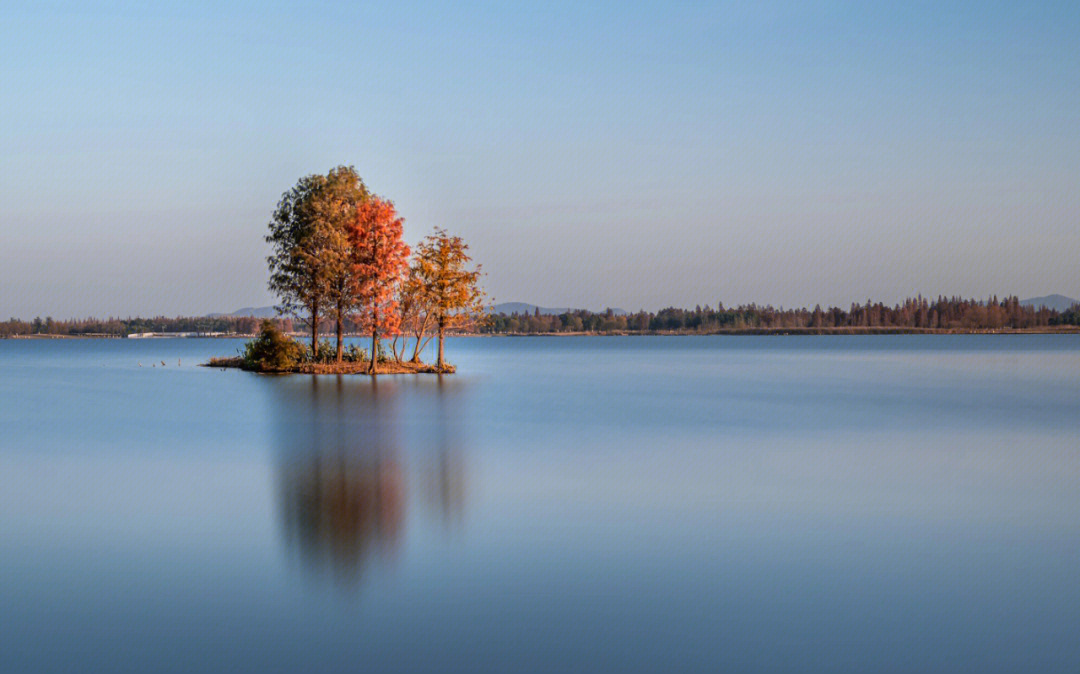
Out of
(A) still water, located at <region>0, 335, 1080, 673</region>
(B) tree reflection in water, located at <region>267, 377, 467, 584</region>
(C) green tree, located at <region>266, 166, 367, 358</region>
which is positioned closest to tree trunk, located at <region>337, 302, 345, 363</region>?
(C) green tree, located at <region>266, 166, 367, 358</region>

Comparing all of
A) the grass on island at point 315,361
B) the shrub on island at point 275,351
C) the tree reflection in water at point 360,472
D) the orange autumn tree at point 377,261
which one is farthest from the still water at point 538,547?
the shrub on island at point 275,351

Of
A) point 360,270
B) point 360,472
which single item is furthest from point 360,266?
point 360,472

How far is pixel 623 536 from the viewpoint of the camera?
33.4 ft

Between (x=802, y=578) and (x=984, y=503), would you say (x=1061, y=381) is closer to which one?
(x=984, y=503)

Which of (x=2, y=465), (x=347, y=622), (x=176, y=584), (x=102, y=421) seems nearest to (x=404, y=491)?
(x=176, y=584)

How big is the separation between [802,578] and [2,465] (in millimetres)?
13423

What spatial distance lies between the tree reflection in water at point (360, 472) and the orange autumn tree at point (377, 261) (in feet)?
30.6

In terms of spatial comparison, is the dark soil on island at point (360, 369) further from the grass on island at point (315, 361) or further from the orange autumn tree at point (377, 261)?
the orange autumn tree at point (377, 261)

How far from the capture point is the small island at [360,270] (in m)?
38.2

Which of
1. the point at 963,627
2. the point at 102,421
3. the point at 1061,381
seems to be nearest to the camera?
the point at 963,627

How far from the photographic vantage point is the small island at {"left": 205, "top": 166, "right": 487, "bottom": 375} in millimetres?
38156

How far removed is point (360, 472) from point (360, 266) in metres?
24.1

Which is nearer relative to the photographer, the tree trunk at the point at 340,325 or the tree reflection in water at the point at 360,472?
the tree reflection in water at the point at 360,472

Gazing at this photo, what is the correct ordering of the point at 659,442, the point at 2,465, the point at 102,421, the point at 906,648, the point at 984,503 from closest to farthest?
the point at 906,648, the point at 984,503, the point at 2,465, the point at 659,442, the point at 102,421
